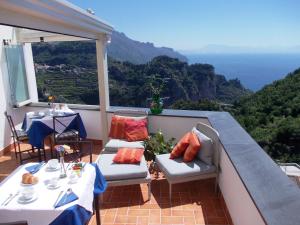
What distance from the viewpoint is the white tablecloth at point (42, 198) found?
6.48 feet

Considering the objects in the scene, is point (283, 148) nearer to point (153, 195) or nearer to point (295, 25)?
point (153, 195)

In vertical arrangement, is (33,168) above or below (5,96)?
below

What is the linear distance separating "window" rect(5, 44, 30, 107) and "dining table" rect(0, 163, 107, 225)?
3.41 metres

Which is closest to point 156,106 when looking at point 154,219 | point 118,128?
point 118,128

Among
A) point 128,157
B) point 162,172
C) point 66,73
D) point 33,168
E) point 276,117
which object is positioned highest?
point 66,73

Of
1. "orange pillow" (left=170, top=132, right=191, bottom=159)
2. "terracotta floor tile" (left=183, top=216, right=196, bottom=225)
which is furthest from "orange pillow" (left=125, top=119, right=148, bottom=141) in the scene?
"terracotta floor tile" (left=183, top=216, right=196, bottom=225)

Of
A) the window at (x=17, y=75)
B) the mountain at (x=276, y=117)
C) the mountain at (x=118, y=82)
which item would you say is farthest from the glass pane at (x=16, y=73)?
the mountain at (x=276, y=117)

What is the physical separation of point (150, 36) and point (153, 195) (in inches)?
1836

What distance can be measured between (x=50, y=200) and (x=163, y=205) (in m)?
1.63

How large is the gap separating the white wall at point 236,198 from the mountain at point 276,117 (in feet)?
31.6

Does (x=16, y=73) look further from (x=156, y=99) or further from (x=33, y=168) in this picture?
(x=33, y=168)

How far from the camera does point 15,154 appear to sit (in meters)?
5.02

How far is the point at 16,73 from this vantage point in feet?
18.2

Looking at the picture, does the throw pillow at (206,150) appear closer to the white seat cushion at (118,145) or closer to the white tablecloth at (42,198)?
the white seat cushion at (118,145)
